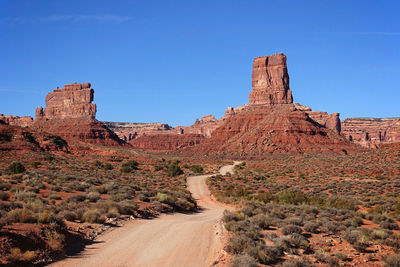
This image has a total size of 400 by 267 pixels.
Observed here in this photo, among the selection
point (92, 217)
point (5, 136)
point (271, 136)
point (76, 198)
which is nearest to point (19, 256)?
point (92, 217)

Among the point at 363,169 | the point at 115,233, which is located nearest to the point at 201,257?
the point at 115,233

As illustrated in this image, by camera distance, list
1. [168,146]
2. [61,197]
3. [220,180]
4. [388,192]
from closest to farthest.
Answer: [61,197] < [388,192] < [220,180] < [168,146]

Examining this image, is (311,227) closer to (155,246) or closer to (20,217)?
(155,246)

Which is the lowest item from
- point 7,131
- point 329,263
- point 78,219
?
point 329,263

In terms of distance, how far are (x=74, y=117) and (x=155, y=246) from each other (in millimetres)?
131598

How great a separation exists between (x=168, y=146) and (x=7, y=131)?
116 metres

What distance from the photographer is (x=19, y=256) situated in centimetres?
870

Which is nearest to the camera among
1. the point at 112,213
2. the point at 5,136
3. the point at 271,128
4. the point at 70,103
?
the point at 112,213

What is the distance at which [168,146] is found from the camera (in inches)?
7077

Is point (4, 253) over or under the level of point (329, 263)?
over

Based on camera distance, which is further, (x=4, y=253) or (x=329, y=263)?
(x=329, y=263)

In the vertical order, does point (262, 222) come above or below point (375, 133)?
below

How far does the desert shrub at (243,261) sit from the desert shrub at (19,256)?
5.34 m

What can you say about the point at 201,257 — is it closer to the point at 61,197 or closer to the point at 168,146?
the point at 61,197
